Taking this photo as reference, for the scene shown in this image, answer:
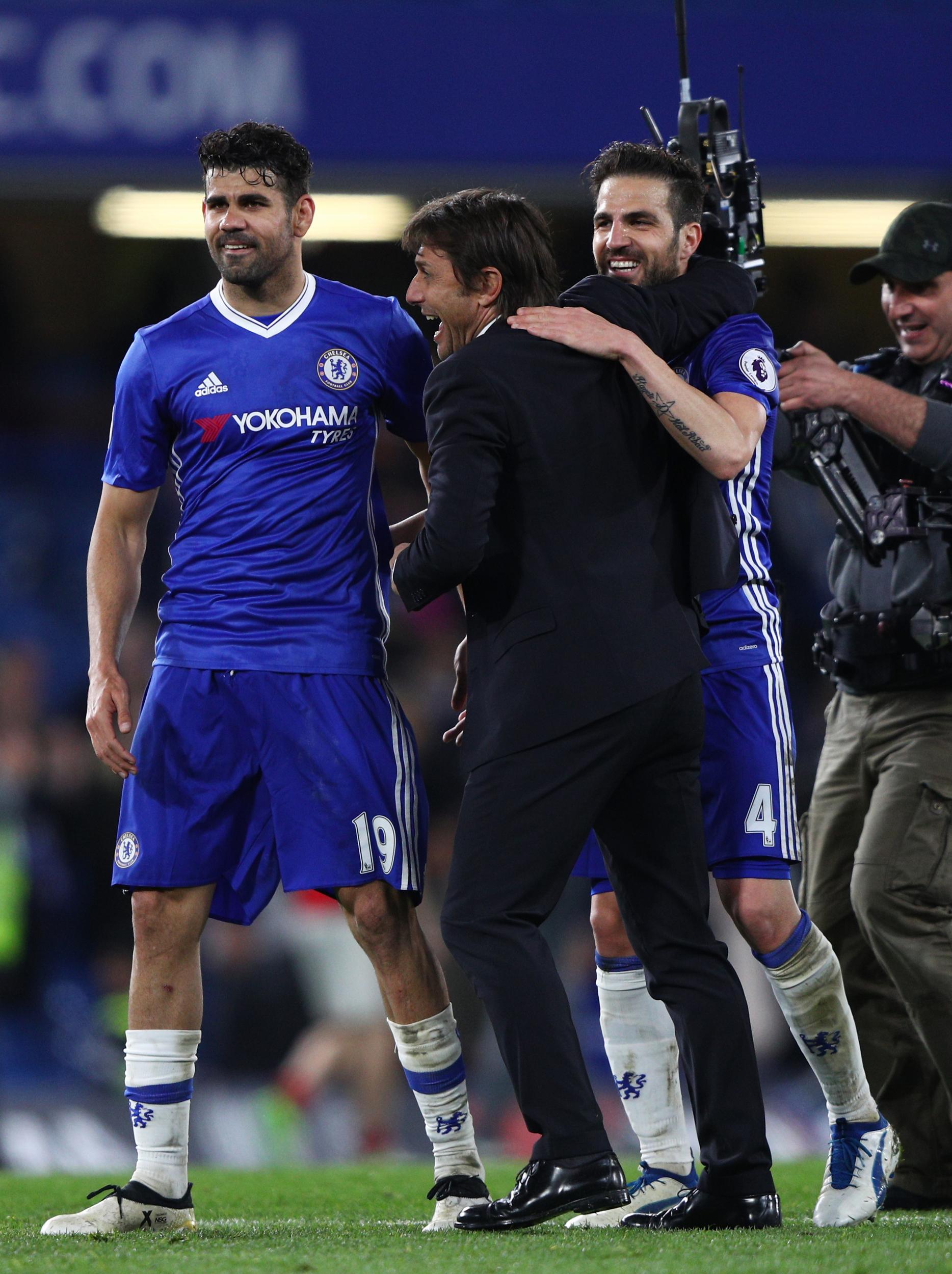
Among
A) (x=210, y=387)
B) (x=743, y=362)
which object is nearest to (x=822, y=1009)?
(x=743, y=362)

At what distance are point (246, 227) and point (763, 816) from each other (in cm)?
150

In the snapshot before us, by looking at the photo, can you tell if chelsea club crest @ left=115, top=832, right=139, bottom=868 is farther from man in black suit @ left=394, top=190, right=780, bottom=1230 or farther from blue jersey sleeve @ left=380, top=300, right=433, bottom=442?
blue jersey sleeve @ left=380, top=300, right=433, bottom=442

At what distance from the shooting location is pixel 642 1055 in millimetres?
3428

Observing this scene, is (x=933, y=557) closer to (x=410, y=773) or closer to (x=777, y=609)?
(x=777, y=609)

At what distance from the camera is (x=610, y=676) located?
2.79 metres

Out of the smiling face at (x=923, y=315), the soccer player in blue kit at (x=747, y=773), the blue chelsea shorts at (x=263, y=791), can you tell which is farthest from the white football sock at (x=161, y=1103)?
the smiling face at (x=923, y=315)

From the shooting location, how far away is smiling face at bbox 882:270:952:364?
390cm

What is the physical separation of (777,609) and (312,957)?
188 inches

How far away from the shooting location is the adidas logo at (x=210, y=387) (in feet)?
11.0

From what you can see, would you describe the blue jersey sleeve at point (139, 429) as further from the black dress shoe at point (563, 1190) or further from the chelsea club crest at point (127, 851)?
the black dress shoe at point (563, 1190)

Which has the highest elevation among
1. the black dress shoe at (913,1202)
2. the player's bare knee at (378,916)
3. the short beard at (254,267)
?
the short beard at (254,267)

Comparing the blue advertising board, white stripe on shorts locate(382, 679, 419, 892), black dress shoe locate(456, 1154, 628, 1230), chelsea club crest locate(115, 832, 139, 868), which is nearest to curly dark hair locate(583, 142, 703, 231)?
white stripe on shorts locate(382, 679, 419, 892)

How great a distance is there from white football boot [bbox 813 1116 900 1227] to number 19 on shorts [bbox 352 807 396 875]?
0.97m

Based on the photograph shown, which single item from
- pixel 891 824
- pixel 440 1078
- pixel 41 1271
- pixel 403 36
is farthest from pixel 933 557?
pixel 403 36
